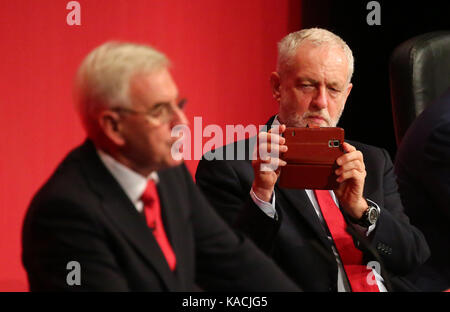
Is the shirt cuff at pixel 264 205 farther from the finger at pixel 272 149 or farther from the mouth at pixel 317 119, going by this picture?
the mouth at pixel 317 119

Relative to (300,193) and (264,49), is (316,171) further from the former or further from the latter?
(264,49)

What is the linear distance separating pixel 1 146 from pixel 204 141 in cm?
44

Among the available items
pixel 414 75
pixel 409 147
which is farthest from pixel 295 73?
pixel 414 75

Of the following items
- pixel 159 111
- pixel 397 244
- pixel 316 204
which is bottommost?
pixel 397 244

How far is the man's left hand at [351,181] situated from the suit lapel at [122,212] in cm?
49

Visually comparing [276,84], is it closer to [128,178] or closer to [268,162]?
[268,162]

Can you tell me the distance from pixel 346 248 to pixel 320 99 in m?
0.35

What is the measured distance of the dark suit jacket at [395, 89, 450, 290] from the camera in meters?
1.96

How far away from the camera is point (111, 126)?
1.05 metres

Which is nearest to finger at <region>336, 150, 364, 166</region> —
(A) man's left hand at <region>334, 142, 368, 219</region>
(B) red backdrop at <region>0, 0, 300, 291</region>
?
(A) man's left hand at <region>334, 142, 368, 219</region>

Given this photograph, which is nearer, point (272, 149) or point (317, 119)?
point (272, 149)

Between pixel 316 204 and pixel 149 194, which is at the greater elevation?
pixel 149 194

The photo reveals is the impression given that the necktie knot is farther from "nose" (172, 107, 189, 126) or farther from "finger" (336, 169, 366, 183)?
"finger" (336, 169, 366, 183)

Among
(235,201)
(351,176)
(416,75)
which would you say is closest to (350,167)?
(351,176)
